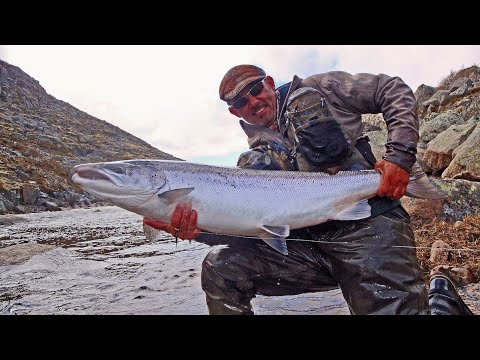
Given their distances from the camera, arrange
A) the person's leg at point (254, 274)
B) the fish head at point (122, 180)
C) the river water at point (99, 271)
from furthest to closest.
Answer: the river water at point (99, 271) < the person's leg at point (254, 274) < the fish head at point (122, 180)

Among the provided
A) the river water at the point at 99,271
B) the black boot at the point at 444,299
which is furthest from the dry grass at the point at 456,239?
the river water at the point at 99,271

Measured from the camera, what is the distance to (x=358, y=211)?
229cm

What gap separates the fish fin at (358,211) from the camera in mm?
2289

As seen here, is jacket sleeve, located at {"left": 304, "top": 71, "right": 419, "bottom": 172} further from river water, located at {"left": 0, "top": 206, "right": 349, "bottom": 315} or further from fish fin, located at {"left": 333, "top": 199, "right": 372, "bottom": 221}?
river water, located at {"left": 0, "top": 206, "right": 349, "bottom": 315}

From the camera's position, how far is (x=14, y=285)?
3.44 meters

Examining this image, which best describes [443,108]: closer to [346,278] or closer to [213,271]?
[346,278]

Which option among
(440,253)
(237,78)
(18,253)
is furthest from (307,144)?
(18,253)

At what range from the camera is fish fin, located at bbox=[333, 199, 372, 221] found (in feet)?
7.51

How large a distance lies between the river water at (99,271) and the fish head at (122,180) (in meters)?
1.09

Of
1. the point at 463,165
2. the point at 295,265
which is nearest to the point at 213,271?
the point at 295,265

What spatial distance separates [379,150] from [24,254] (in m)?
3.30

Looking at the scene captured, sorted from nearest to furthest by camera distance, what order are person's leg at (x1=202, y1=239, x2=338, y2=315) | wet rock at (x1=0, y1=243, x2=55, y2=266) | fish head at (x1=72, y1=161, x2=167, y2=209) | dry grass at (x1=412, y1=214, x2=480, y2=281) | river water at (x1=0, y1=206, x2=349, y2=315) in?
fish head at (x1=72, y1=161, x2=167, y2=209) → person's leg at (x1=202, y1=239, x2=338, y2=315) → river water at (x1=0, y1=206, x2=349, y2=315) → dry grass at (x1=412, y1=214, x2=480, y2=281) → wet rock at (x1=0, y1=243, x2=55, y2=266)

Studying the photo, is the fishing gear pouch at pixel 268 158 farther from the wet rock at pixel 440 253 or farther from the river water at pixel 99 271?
the wet rock at pixel 440 253

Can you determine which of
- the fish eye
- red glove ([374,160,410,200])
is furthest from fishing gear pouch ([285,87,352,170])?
the fish eye
